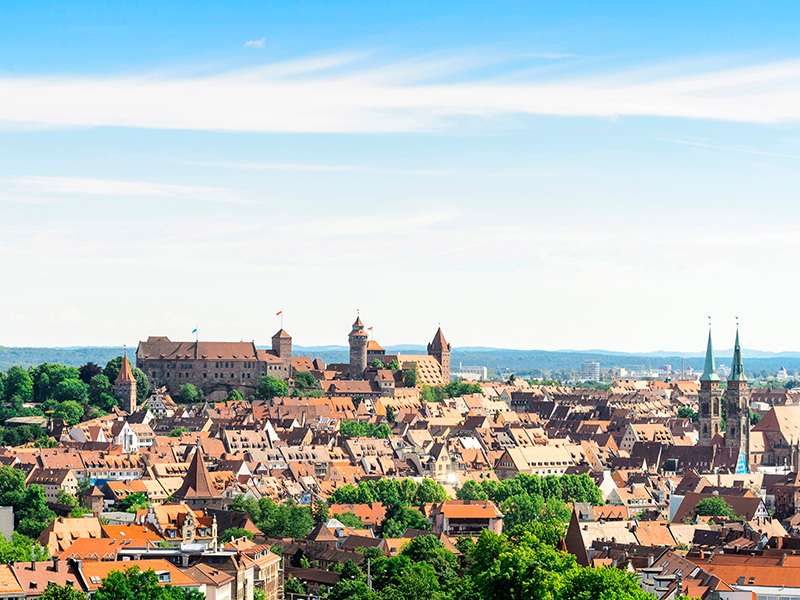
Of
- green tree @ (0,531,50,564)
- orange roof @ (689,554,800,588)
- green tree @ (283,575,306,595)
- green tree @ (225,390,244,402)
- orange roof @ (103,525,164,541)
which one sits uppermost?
green tree @ (225,390,244,402)

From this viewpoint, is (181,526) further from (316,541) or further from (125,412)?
(125,412)

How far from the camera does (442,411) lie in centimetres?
19112

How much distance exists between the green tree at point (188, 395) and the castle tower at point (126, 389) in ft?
36.8

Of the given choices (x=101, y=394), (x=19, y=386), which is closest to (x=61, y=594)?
(x=101, y=394)

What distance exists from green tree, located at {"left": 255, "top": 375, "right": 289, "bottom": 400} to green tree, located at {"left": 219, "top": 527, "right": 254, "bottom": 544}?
85616 millimetres

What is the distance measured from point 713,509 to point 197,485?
137ft

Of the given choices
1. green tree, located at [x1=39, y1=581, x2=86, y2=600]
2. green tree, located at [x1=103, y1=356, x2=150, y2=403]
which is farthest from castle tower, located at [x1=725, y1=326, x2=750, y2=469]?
green tree, located at [x1=39, y1=581, x2=86, y2=600]

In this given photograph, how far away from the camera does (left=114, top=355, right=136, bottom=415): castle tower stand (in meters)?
180

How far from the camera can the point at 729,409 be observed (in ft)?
570

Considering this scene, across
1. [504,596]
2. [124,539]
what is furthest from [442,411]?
[504,596]

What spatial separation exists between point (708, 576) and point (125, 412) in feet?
382

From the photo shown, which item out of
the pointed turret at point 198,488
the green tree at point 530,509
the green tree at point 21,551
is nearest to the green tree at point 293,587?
the green tree at point 21,551

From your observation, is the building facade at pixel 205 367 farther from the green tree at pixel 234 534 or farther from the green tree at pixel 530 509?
the green tree at pixel 234 534

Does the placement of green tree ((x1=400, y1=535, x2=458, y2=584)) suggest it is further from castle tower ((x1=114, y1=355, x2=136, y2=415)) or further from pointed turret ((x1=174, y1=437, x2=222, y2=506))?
castle tower ((x1=114, y1=355, x2=136, y2=415))
